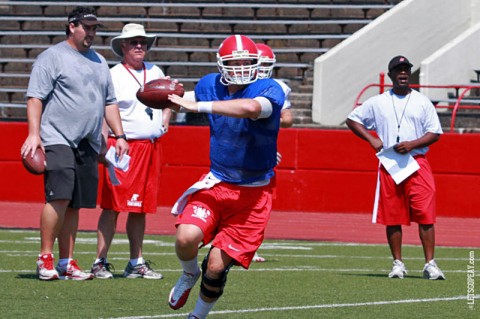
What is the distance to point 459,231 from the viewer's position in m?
16.0

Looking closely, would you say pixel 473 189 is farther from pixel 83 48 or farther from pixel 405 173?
pixel 83 48

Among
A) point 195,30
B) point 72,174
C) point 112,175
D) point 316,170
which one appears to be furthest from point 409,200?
point 195,30

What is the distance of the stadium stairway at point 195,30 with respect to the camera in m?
24.6

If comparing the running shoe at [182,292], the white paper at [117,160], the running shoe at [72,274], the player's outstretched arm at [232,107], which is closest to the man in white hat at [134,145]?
the white paper at [117,160]

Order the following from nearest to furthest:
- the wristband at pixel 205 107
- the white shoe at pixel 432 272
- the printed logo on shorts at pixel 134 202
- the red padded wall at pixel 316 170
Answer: the wristband at pixel 205 107 → the printed logo on shorts at pixel 134 202 → the white shoe at pixel 432 272 → the red padded wall at pixel 316 170

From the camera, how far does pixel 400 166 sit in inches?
429

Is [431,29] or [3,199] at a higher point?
[431,29]

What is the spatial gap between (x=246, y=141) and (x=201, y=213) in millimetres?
514

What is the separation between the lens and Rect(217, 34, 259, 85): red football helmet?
7598mm

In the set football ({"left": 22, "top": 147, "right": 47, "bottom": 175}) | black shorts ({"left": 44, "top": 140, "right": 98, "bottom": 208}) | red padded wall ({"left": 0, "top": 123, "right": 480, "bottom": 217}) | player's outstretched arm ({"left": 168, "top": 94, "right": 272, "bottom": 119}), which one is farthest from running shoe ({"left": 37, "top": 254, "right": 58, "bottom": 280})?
red padded wall ({"left": 0, "top": 123, "right": 480, "bottom": 217})

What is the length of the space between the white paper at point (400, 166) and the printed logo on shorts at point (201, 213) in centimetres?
366

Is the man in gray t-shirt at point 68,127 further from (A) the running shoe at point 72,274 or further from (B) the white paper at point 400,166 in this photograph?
(B) the white paper at point 400,166

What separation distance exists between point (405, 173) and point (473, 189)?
7.39m

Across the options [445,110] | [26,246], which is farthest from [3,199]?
[445,110]
